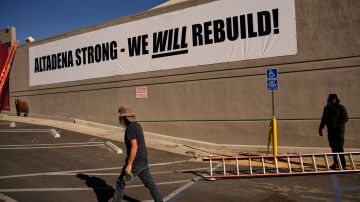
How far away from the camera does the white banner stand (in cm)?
1396

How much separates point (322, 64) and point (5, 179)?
10.2 metres

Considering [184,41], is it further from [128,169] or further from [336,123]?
[128,169]

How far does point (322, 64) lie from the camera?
510 inches

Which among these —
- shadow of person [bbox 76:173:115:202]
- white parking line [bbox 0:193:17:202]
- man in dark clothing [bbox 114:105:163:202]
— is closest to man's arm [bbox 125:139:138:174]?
man in dark clothing [bbox 114:105:163:202]

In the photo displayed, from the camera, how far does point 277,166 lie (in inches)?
376

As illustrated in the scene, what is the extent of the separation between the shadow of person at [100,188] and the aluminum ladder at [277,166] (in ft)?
7.92

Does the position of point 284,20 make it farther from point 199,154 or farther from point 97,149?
point 97,149

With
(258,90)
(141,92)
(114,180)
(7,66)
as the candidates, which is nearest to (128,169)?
(114,180)

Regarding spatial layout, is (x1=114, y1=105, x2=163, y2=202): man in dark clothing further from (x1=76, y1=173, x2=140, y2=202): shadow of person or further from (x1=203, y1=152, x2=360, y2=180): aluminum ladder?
(x1=203, y1=152, x2=360, y2=180): aluminum ladder

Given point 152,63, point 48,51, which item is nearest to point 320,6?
point 152,63

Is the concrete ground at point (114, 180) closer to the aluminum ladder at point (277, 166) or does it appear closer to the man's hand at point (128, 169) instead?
the aluminum ladder at point (277, 166)

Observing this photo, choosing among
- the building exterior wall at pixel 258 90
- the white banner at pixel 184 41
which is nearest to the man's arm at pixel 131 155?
the building exterior wall at pixel 258 90

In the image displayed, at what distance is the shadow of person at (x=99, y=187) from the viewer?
7.53 m

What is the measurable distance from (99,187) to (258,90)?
7.91 metres
